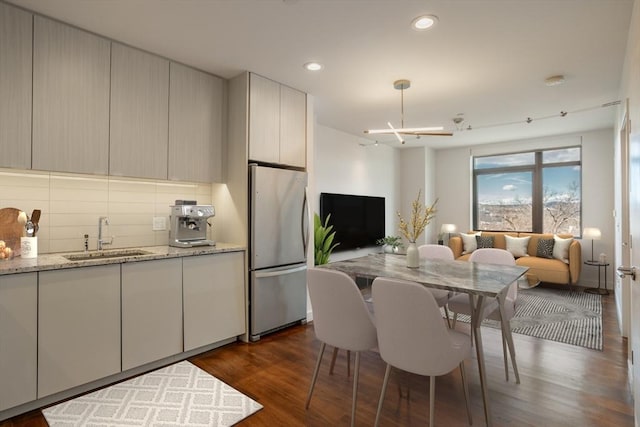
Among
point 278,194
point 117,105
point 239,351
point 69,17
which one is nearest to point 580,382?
point 239,351

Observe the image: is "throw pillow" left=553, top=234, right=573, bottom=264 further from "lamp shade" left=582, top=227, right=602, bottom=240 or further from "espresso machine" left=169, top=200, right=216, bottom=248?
"espresso machine" left=169, top=200, right=216, bottom=248

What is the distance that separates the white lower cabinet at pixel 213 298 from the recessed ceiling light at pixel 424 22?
236 cm

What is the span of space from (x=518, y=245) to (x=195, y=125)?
5499 mm

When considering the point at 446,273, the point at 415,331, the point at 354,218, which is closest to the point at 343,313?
the point at 415,331

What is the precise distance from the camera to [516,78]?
334 centimetres

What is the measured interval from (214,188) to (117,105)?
1.19m

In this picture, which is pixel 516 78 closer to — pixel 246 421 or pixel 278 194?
pixel 278 194

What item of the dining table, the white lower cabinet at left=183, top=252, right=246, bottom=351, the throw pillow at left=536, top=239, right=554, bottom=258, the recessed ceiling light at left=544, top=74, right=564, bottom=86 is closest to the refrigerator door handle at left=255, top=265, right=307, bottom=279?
the white lower cabinet at left=183, top=252, right=246, bottom=351

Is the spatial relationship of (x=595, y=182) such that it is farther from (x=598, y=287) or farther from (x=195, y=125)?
(x=195, y=125)

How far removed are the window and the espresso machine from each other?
223 inches

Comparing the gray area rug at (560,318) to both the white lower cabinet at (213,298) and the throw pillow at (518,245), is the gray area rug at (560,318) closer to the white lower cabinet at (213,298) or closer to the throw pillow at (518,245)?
the throw pillow at (518,245)

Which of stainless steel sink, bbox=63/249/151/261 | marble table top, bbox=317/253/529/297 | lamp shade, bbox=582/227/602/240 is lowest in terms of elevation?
marble table top, bbox=317/253/529/297

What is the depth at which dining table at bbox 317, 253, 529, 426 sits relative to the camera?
186cm

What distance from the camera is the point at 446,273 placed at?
7.39 feet
